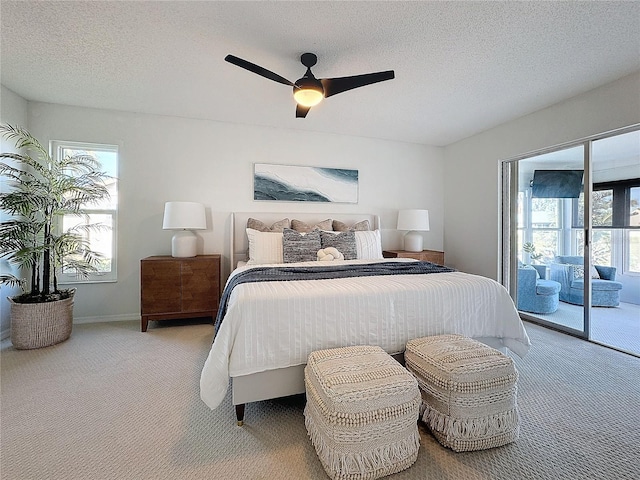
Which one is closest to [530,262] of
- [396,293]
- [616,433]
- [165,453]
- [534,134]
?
[534,134]

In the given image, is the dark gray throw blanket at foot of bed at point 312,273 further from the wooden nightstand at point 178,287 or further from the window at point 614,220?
the window at point 614,220

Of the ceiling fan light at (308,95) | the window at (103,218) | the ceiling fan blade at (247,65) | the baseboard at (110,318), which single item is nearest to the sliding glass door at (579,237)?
the ceiling fan light at (308,95)

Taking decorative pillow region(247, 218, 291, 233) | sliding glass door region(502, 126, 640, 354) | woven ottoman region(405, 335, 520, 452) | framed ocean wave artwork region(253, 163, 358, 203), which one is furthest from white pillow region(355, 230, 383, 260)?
woven ottoman region(405, 335, 520, 452)

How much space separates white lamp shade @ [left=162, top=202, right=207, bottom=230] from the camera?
3307 millimetres

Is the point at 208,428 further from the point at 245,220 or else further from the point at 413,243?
the point at 413,243

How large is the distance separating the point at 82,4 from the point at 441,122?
12.0 ft

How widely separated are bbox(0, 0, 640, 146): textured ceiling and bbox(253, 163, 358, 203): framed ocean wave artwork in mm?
859

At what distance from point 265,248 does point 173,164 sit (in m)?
1.69

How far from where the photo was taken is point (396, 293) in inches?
73.7

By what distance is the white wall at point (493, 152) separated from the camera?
2.72m

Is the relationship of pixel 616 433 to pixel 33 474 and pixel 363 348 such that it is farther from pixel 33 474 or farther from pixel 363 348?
pixel 33 474

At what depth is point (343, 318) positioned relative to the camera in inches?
68.8

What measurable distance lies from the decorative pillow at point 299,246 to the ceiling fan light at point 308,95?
4.77 feet

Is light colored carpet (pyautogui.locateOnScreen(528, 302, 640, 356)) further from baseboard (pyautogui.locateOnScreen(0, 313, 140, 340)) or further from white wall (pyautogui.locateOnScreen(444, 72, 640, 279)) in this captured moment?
baseboard (pyautogui.locateOnScreen(0, 313, 140, 340))
